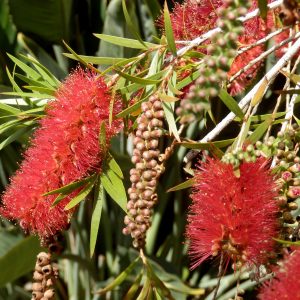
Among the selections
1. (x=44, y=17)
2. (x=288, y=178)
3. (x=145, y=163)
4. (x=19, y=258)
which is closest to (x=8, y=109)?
(x=145, y=163)

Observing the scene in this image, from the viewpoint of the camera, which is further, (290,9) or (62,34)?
(62,34)

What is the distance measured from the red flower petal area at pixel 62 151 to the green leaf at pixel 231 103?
0.46 feet

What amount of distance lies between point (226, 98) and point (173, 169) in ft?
3.61

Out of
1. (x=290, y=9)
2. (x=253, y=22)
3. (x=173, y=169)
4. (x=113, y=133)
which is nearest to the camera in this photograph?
(x=290, y=9)

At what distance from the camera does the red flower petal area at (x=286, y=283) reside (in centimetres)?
65

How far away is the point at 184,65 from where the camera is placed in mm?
901

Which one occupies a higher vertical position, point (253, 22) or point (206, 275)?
point (253, 22)

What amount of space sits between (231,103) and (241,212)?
130 millimetres

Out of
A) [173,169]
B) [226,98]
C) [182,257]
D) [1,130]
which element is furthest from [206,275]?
[226,98]

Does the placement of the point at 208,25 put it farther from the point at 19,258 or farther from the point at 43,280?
the point at 19,258

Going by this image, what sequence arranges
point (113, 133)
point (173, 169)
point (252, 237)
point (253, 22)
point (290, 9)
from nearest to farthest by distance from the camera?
point (290, 9) < point (252, 237) < point (113, 133) < point (253, 22) < point (173, 169)

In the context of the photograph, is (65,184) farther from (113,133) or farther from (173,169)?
(173,169)

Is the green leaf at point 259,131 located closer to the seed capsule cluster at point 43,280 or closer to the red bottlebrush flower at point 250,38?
the red bottlebrush flower at point 250,38

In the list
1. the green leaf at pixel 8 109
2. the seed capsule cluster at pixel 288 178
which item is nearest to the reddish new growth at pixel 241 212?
the seed capsule cluster at pixel 288 178
